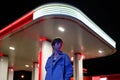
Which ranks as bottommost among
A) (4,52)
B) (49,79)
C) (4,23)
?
(49,79)

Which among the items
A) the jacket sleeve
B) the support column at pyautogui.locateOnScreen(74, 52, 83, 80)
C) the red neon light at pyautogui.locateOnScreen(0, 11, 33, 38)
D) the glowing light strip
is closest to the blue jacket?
the jacket sleeve

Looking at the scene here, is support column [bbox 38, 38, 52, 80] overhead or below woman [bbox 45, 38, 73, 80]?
overhead

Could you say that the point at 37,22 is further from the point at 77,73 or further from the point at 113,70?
the point at 113,70

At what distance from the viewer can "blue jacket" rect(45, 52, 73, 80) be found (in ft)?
23.3

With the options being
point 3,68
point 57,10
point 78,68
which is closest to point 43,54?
point 57,10

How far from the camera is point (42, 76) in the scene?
9.61 meters

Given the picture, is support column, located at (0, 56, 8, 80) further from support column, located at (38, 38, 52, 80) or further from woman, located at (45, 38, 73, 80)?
woman, located at (45, 38, 73, 80)

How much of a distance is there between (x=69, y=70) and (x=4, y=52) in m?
6.94

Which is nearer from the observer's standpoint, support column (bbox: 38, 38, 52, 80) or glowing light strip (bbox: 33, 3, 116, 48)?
glowing light strip (bbox: 33, 3, 116, 48)

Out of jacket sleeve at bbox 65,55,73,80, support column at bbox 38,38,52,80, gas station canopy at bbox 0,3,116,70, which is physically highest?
gas station canopy at bbox 0,3,116,70

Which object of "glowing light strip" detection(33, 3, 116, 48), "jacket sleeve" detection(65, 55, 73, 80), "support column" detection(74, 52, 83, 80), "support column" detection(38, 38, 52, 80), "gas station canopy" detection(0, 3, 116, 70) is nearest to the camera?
"jacket sleeve" detection(65, 55, 73, 80)

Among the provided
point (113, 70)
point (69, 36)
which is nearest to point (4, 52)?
point (69, 36)

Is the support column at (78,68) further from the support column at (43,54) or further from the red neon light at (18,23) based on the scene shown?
the red neon light at (18,23)

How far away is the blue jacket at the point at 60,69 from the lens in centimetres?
711
